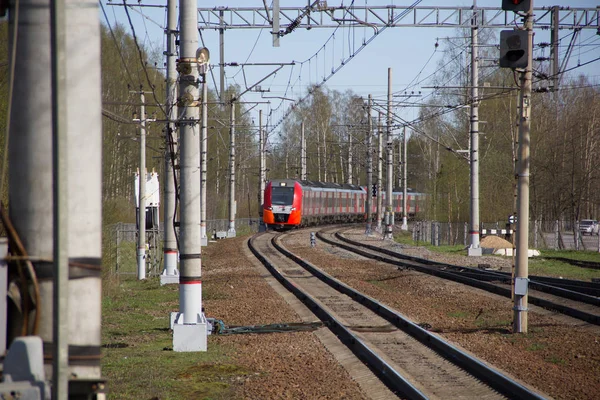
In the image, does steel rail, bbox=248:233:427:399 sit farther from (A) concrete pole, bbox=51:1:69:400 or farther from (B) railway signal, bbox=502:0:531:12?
(B) railway signal, bbox=502:0:531:12

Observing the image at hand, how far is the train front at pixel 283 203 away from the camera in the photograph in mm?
46500

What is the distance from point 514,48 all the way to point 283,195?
35.5 metres

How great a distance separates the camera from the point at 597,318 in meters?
13.1

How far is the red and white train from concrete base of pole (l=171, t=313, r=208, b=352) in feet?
117

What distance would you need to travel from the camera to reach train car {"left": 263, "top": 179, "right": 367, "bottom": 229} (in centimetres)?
4659

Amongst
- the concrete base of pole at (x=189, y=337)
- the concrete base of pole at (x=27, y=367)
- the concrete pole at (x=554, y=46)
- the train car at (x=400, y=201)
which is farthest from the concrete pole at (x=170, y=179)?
the train car at (x=400, y=201)

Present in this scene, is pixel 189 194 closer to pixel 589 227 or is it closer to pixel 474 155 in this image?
pixel 474 155

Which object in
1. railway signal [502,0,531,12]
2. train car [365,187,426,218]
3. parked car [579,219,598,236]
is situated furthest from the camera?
train car [365,187,426,218]

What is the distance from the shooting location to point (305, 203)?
49.2 m

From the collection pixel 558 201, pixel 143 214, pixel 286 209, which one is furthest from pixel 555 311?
pixel 558 201

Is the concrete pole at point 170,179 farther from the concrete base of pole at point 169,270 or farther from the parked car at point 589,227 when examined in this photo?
the parked car at point 589,227

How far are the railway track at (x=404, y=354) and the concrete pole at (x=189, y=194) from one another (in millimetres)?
2351

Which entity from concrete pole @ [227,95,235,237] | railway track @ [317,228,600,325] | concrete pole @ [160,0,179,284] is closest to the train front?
concrete pole @ [227,95,235,237]

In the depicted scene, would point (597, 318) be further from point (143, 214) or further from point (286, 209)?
point (286, 209)
